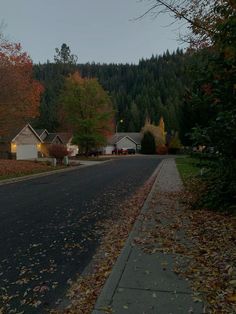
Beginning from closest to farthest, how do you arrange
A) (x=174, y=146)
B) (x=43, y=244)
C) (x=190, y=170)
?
1. (x=43, y=244)
2. (x=190, y=170)
3. (x=174, y=146)

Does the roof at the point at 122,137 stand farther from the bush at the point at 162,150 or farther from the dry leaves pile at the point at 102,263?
the dry leaves pile at the point at 102,263

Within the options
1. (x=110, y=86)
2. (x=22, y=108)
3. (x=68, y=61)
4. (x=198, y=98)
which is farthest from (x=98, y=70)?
(x=198, y=98)

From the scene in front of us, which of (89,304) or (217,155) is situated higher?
(217,155)

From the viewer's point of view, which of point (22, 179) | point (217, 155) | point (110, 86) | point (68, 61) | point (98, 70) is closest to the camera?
point (217, 155)

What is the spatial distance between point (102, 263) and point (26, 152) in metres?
48.9

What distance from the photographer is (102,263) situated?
646 centimetres

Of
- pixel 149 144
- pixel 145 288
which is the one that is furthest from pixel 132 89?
pixel 145 288

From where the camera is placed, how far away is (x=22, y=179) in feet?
81.8

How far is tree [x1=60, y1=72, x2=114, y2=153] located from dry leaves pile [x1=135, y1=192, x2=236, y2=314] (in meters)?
47.5

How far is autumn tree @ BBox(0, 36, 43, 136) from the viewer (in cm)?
3112

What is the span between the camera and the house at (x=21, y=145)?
51.0 m

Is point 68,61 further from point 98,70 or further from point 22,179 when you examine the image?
point 22,179

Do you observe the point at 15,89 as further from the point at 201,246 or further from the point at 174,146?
the point at 174,146

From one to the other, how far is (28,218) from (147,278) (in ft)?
19.6
